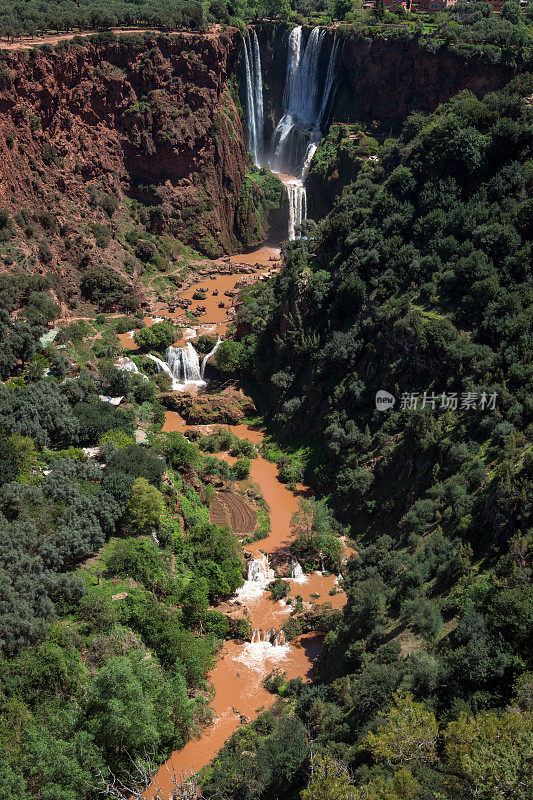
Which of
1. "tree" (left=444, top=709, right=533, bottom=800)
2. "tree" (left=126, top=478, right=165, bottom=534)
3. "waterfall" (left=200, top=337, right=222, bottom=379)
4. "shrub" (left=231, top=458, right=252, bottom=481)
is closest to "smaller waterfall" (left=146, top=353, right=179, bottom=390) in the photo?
"waterfall" (left=200, top=337, right=222, bottom=379)

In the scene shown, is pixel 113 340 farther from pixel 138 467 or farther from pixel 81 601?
pixel 81 601

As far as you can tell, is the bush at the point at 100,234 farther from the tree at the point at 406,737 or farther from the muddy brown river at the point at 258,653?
the tree at the point at 406,737

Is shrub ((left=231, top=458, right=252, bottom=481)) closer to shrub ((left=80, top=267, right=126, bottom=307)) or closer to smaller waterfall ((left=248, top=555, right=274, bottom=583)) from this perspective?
smaller waterfall ((left=248, top=555, right=274, bottom=583))

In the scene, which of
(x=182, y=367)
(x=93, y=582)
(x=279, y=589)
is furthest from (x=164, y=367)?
(x=93, y=582)

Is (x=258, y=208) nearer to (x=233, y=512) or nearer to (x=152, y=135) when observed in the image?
(x=152, y=135)

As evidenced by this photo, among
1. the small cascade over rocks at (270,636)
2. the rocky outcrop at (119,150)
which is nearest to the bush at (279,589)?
the small cascade over rocks at (270,636)

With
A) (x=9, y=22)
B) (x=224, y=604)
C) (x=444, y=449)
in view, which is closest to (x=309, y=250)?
(x=444, y=449)
